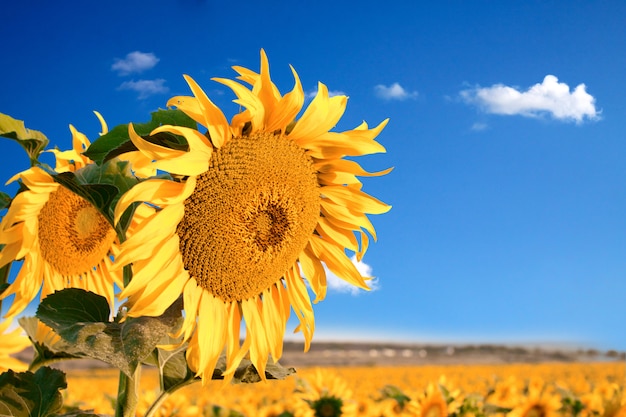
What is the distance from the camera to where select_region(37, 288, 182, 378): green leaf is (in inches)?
58.7

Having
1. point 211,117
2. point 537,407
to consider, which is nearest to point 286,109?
point 211,117

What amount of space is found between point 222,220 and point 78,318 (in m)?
0.44

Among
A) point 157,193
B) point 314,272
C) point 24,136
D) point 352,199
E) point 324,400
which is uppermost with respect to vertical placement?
point 24,136

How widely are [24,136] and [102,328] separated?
812mm

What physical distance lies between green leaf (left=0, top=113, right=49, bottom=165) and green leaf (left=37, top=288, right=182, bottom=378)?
61cm

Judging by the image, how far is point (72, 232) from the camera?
226 cm

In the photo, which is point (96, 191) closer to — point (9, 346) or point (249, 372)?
point (249, 372)

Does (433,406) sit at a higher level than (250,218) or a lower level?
lower

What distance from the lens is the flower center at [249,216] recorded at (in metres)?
1.74

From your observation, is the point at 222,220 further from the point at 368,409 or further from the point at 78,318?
the point at 368,409

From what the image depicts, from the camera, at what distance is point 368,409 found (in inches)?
124

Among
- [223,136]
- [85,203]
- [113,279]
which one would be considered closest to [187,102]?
[223,136]

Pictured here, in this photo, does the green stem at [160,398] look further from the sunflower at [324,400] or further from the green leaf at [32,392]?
the sunflower at [324,400]

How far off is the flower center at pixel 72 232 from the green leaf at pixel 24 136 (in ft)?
0.65
